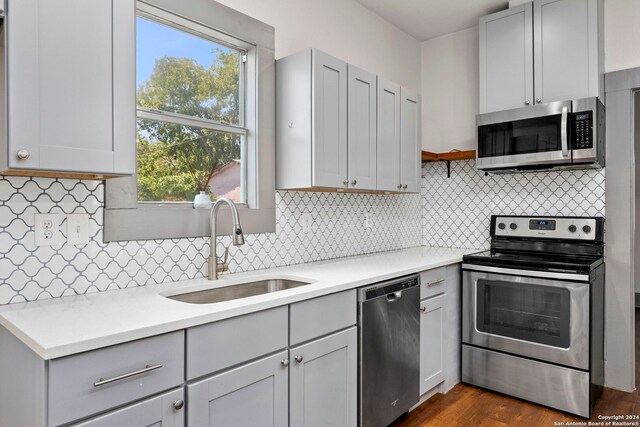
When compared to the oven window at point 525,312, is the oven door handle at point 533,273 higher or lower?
higher

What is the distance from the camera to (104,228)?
1807 millimetres

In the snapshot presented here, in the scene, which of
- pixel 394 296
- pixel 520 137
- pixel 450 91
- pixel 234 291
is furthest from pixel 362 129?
pixel 450 91

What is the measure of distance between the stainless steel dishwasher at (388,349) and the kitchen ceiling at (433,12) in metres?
2.16

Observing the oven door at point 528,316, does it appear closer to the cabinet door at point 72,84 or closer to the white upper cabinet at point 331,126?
the white upper cabinet at point 331,126

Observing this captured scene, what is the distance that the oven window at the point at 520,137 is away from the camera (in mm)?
2838

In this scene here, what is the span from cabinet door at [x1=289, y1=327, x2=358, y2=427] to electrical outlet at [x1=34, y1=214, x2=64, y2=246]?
107 cm

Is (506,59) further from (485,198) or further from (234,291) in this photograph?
(234,291)

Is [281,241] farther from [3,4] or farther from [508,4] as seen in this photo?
[508,4]

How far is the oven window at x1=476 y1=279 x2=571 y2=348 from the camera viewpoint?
103 inches

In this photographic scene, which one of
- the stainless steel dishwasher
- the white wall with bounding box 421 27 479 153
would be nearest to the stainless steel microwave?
the white wall with bounding box 421 27 479 153

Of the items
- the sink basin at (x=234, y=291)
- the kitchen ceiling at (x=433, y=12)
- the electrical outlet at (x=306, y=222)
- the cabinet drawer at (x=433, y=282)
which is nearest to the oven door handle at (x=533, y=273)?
the cabinet drawer at (x=433, y=282)

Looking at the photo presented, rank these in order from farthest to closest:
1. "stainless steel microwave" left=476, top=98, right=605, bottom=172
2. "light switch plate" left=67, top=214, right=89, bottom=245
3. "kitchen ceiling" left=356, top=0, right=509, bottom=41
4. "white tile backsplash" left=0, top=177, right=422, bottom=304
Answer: "kitchen ceiling" left=356, top=0, right=509, bottom=41
"stainless steel microwave" left=476, top=98, right=605, bottom=172
"light switch plate" left=67, top=214, right=89, bottom=245
"white tile backsplash" left=0, top=177, right=422, bottom=304

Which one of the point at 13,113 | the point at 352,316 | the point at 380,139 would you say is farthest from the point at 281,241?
the point at 13,113

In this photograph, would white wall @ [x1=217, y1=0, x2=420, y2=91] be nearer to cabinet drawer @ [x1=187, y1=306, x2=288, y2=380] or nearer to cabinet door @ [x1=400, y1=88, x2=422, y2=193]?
cabinet door @ [x1=400, y1=88, x2=422, y2=193]
